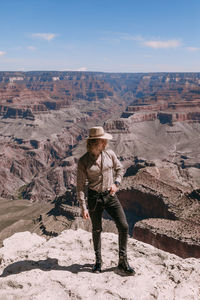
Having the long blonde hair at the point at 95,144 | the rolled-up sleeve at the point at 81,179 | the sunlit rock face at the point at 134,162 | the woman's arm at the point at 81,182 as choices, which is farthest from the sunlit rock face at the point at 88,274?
the sunlit rock face at the point at 134,162

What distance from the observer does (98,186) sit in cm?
671

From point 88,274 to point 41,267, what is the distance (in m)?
1.59

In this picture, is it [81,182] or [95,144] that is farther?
[81,182]

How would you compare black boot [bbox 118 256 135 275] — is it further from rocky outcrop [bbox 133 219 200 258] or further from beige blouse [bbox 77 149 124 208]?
rocky outcrop [bbox 133 219 200 258]

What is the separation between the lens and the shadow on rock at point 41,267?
7453mm

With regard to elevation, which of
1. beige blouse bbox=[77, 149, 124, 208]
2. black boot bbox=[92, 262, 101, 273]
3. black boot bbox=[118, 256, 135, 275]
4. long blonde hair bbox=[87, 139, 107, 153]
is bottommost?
black boot bbox=[92, 262, 101, 273]

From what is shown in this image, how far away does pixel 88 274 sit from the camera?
7.04 meters

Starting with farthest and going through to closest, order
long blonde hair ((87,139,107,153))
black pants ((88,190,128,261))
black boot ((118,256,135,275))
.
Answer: black boot ((118,256,135,275))
black pants ((88,190,128,261))
long blonde hair ((87,139,107,153))

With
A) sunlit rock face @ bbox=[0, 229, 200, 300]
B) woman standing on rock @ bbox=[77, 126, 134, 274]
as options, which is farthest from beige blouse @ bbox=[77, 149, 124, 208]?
sunlit rock face @ bbox=[0, 229, 200, 300]

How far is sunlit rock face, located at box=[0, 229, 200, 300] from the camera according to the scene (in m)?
6.13

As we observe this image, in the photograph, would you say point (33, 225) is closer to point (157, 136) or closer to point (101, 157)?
point (101, 157)

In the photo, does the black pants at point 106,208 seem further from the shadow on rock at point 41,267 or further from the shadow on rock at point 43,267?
the shadow on rock at point 41,267

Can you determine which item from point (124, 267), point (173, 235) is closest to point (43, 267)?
point (124, 267)

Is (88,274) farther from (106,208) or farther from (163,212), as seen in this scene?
(163,212)
